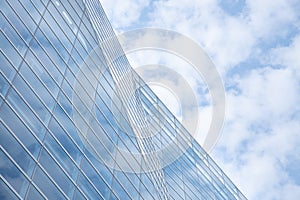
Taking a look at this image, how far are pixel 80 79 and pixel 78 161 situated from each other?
5234 mm

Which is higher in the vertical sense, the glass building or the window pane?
the glass building

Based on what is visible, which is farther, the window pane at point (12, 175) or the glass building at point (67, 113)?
the glass building at point (67, 113)

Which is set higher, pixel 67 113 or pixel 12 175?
pixel 67 113

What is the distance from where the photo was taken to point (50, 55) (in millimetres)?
17203

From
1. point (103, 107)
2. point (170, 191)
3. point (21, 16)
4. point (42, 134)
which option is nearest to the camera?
point (42, 134)

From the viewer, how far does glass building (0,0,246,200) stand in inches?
496

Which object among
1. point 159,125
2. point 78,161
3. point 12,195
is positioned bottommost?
point 12,195

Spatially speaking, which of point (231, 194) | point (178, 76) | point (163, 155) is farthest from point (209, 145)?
point (231, 194)

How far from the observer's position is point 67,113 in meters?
16.7

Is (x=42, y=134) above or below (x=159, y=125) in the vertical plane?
below

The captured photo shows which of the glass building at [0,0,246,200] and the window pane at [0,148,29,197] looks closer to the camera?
the window pane at [0,148,29,197]

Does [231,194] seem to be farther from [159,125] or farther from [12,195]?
[12,195]

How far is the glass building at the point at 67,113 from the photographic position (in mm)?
12609

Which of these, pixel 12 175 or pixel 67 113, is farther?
pixel 67 113
